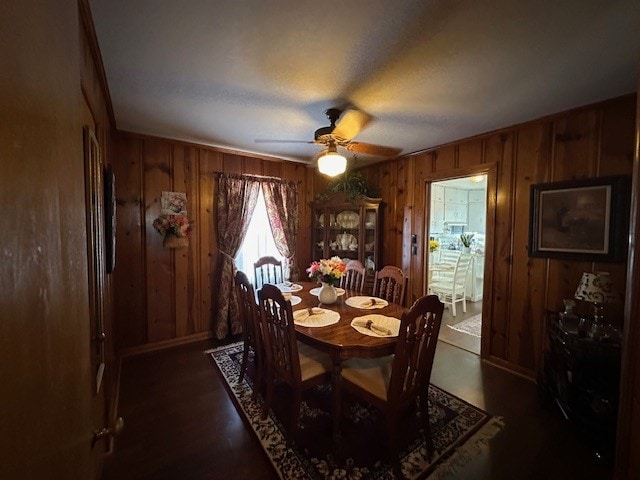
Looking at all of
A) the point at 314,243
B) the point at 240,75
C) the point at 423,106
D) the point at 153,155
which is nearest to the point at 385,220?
the point at 314,243

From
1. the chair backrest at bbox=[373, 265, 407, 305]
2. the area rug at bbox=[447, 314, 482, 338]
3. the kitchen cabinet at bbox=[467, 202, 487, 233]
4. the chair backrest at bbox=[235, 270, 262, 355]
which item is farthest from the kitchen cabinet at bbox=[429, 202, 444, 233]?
the chair backrest at bbox=[235, 270, 262, 355]

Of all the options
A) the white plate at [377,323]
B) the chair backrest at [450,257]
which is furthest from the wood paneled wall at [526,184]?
the chair backrest at [450,257]

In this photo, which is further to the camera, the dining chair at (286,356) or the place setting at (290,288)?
the place setting at (290,288)

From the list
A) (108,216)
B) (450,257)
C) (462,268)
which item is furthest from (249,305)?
(450,257)

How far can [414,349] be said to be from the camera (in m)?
1.50

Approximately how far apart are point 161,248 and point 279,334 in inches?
82.2

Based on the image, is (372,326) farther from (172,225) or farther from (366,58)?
(172,225)

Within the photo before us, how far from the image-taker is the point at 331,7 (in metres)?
1.23

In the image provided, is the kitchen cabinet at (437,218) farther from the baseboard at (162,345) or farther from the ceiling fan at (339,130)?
the baseboard at (162,345)

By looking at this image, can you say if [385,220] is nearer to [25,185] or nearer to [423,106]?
[423,106]

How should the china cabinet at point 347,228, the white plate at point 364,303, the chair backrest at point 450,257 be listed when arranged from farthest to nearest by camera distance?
the chair backrest at point 450,257
the china cabinet at point 347,228
the white plate at point 364,303

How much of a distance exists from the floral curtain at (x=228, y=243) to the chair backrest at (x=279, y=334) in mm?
1588

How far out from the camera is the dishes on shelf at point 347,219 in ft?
12.9

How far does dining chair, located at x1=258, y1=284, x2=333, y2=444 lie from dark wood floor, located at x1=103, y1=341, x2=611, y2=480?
328mm
